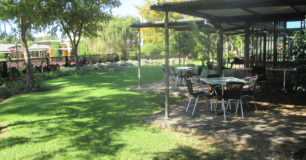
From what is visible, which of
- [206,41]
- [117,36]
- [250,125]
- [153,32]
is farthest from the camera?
[117,36]

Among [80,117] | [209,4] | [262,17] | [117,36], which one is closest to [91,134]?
[80,117]

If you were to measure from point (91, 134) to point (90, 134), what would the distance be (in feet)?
0.07

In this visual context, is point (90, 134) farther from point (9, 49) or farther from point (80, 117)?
point (9, 49)

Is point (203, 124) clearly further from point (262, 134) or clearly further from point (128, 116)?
point (128, 116)

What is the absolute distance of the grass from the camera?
3.98 meters

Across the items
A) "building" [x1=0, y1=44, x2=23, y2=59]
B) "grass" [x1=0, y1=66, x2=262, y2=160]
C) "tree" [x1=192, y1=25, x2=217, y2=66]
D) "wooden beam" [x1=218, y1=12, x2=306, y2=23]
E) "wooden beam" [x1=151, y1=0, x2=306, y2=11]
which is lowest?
"grass" [x1=0, y1=66, x2=262, y2=160]

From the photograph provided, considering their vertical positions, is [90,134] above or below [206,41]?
below

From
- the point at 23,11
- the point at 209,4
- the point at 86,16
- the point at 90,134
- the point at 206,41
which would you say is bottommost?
the point at 90,134

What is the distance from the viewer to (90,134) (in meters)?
4.88

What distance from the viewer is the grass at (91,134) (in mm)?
3976

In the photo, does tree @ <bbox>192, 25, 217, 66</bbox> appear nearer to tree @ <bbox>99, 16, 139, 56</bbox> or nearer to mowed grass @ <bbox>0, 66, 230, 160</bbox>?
mowed grass @ <bbox>0, 66, 230, 160</bbox>

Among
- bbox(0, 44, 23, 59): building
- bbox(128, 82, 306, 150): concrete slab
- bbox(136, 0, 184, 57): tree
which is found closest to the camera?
bbox(128, 82, 306, 150): concrete slab

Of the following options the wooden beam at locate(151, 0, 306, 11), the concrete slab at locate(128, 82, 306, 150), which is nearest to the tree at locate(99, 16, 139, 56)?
the wooden beam at locate(151, 0, 306, 11)

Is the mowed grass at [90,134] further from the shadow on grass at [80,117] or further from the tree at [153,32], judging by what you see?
the tree at [153,32]
